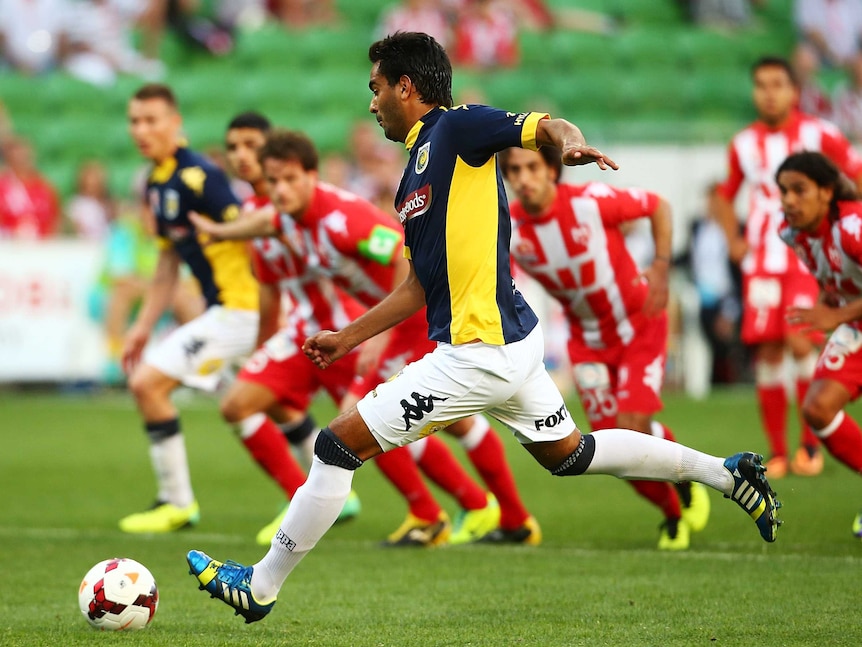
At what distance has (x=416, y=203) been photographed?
204 inches

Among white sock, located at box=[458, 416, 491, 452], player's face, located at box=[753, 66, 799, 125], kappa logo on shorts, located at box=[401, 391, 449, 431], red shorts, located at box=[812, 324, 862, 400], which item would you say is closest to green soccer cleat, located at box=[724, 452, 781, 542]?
kappa logo on shorts, located at box=[401, 391, 449, 431]

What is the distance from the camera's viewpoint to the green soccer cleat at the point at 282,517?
775cm

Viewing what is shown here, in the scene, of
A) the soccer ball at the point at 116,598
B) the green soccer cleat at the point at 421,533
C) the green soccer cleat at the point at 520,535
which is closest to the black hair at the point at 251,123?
the green soccer cleat at the point at 421,533

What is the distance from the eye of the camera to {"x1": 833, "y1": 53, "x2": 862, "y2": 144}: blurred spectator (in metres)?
17.3

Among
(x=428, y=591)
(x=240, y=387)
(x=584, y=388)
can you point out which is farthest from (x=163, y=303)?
(x=428, y=591)

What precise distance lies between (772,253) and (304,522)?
604cm

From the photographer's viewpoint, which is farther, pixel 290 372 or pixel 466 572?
pixel 290 372

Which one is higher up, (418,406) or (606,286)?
(418,406)

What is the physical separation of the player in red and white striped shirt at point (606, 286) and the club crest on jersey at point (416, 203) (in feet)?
7.06

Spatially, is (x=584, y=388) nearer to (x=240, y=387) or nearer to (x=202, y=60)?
(x=240, y=387)

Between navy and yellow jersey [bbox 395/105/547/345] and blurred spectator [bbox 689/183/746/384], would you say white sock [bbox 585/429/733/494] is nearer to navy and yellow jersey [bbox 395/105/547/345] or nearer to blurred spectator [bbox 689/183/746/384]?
navy and yellow jersey [bbox 395/105/547/345]

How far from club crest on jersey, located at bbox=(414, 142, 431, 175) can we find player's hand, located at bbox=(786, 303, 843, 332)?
252cm

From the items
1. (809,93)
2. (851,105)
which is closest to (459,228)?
(851,105)

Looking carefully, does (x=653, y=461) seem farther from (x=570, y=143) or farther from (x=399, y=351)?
(x=399, y=351)
